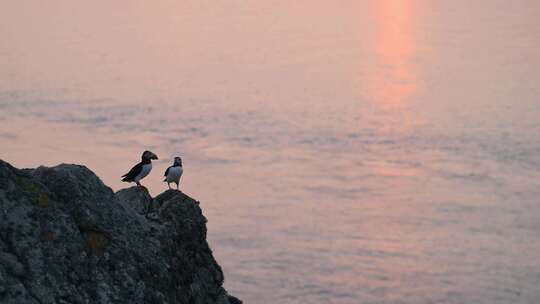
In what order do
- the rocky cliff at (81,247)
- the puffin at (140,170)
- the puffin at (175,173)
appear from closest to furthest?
1. the rocky cliff at (81,247)
2. the puffin at (140,170)
3. the puffin at (175,173)

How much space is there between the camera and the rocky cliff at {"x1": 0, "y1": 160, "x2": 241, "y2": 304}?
20125 millimetres

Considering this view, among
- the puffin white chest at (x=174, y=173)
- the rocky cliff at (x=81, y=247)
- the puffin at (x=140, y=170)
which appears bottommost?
the rocky cliff at (x=81, y=247)

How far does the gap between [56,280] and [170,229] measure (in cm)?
548

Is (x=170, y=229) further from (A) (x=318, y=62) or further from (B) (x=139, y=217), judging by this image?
(A) (x=318, y=62)

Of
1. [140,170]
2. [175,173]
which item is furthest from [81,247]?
[175,173]

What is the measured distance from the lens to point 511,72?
590 ft

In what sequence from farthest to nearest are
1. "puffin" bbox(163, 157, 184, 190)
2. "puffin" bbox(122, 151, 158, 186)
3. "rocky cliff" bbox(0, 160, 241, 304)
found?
"puffin" bbox(163, 157, 184, 190) < "puffin" bbox(122, 151, 158, 186) < "rocky cliff" bbox(0, 160, 241, 304)

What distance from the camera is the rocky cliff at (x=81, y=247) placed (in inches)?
792

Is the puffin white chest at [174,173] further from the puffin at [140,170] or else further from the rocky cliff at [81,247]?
the rocky cliff at [81,247]

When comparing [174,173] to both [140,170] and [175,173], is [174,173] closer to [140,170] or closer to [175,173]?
[175,173]

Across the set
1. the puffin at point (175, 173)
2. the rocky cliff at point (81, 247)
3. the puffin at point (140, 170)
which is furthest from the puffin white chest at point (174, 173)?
the rocky cliff at point (81, 247)

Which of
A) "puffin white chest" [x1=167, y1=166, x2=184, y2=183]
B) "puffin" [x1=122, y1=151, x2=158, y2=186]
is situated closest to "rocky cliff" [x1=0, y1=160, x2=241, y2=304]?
"puffin" [x1=122, y1=151, x2=158, y2=186]

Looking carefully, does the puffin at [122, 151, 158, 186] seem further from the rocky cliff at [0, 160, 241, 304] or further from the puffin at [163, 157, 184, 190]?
the rocky cliff at [0, 160, 241, 304]

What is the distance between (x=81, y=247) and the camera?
69.7ft
